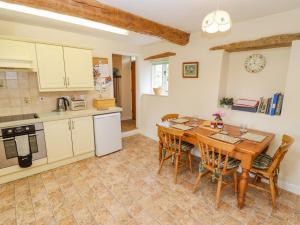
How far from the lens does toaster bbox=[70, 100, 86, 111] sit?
125 inches

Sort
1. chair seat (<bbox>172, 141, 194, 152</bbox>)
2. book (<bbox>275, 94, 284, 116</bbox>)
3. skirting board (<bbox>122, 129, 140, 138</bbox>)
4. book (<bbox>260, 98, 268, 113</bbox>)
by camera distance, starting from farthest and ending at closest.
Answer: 1. skirting board (<bbox>122, 129, 140, 138</bbox>)
2. chair seat (<bbox>172, 141, 194, 152</bbox>)
3. book (<bbox>260, 98, 268, 113</bbox>)
4. book (<bbox>275, 94, 284, 116</bbox>)

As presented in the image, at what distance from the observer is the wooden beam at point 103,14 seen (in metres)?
1.65

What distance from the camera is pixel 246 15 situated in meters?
2.24

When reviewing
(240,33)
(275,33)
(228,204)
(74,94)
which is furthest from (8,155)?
(275,33)

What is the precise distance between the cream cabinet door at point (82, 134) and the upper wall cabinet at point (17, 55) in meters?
1.11

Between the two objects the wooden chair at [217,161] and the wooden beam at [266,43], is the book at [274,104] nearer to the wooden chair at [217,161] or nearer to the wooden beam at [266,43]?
the wooden beam at [266,43]

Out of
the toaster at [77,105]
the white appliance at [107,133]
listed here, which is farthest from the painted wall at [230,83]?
the toaster at [77,105]

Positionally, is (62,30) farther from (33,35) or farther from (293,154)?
(293,154)

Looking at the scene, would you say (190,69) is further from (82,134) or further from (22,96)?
(22,96)

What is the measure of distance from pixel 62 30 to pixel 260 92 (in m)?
3.68

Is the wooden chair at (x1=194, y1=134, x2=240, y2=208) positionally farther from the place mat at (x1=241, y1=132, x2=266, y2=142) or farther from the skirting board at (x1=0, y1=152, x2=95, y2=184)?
the skirting board at (x1=0, y1=152, x2=95, y2=184)

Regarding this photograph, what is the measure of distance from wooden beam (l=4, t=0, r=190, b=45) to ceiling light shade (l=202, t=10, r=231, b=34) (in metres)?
1.12

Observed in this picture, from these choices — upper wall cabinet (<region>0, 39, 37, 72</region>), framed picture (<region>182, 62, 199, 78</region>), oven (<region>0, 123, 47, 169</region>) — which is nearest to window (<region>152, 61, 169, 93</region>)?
framed picture (<region>182, 62, 199, 78</region>)

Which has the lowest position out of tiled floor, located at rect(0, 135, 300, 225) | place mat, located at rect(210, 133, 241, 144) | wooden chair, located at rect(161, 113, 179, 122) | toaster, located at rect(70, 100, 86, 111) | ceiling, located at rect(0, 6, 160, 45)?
tiled floor, located at rect(0, 135, 300, 225)
